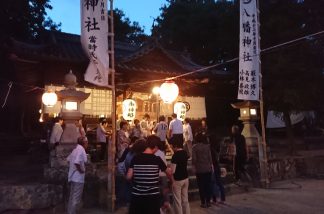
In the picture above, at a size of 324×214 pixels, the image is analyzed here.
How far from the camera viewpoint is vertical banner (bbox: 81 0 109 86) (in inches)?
372

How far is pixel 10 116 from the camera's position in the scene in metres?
22.4

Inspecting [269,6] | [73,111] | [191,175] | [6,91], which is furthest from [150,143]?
[6,91]

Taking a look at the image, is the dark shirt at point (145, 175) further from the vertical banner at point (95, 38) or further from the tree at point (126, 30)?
the tree at point (126, 30)

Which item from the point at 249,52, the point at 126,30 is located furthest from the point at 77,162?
the point at 126,30

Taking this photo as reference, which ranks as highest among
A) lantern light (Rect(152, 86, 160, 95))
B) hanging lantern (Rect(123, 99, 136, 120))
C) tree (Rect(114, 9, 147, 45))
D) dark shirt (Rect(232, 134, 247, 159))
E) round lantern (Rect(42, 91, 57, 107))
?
tree (Rect(114, 9, 147, 45))

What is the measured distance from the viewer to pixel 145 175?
596 cm

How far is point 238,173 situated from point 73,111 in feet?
21.3

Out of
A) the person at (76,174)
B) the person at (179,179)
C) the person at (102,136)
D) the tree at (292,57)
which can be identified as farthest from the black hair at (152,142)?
the tree at (292,57)

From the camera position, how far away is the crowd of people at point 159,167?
5984 millimetres

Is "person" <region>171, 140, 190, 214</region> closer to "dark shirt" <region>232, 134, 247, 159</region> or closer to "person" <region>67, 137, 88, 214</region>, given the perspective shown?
"person" <region>67, 137, 88, 214</region>

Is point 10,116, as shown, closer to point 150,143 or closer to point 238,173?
point 238,173

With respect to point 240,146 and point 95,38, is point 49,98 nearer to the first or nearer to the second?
point 95,38

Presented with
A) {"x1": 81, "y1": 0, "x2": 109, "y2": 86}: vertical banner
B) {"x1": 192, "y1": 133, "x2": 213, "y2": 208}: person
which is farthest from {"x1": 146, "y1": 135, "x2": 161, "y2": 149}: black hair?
{"x1": 81, "y1": 0, "x2": 109, "y2": 86}: vertical banner

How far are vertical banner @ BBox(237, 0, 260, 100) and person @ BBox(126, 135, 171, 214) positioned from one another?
7195mm
